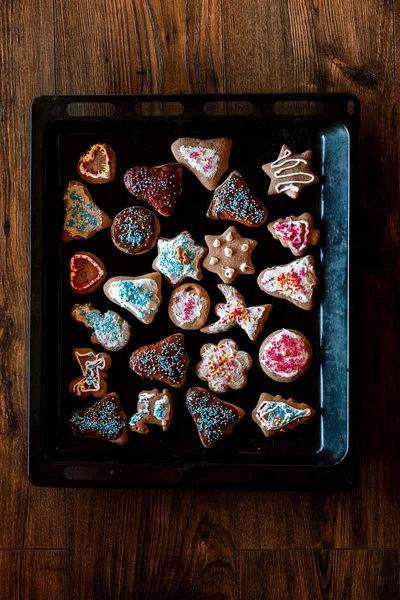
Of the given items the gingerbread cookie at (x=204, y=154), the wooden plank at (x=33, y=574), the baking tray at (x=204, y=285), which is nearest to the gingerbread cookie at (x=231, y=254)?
the baking tray at (x=204, y=285)

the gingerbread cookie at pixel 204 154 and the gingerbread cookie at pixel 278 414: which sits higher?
the gingerbread cookie at pixel 204 154

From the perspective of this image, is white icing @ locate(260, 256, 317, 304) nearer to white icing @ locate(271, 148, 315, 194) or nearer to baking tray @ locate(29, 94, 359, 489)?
baking tray @ locate(29, 94, 359, 489)

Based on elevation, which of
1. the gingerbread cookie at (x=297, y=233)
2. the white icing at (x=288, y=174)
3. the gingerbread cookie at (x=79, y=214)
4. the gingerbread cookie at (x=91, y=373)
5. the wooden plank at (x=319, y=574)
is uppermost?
the white icing at (x=288, y=174)

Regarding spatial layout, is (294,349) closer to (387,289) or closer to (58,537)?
(387,289)

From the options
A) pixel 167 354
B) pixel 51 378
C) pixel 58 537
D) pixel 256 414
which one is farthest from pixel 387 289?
pixel 58 537

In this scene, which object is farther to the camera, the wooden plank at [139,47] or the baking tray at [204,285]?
the wooden plank at [139,47]

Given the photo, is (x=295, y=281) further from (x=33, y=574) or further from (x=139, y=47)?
(x=33, y=574)

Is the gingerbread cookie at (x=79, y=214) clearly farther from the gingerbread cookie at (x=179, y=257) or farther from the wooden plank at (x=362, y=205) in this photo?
the wooden plank at (x=362, y=205)

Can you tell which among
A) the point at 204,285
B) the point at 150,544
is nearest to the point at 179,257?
the point at 204,285
